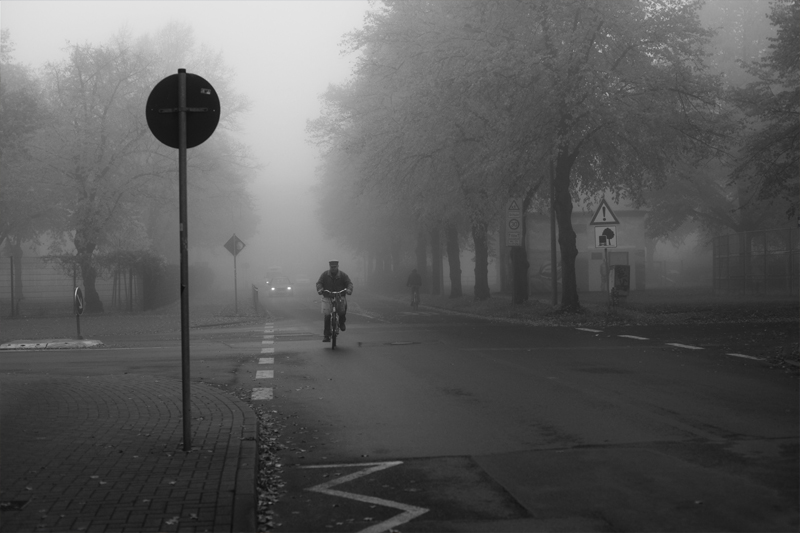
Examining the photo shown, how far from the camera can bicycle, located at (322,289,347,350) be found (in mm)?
18219

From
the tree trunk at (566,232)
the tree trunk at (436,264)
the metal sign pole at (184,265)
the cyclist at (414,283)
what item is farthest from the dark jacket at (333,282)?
the tree trunk at (436,264)

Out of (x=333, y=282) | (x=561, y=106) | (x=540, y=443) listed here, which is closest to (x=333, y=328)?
(x=333, y=282)

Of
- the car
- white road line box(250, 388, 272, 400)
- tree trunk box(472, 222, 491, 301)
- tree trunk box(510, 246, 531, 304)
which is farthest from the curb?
the car

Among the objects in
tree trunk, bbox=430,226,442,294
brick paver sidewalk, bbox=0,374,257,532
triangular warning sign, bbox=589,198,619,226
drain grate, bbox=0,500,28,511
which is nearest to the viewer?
brick paver sidewalk, bbox=0,374,257,532

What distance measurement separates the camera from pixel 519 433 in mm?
8398

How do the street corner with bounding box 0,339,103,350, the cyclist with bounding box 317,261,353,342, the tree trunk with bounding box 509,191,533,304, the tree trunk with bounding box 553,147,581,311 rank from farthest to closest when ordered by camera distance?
the tree trunk with bounding box 509,191,533,304 < the tree trunk with bounding box 553,147,581,311 < the street corner with bounding box 0,339,103,350 < the cyclist with bounding box 317,261,353,342

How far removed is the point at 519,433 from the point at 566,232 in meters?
20.7

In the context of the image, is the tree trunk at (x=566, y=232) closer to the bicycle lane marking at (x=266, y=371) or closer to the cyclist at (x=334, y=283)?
the bicycle lane marking at (x=266, y=371)

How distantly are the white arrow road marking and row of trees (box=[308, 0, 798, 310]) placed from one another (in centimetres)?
1834

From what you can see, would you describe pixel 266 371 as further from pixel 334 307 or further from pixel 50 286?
pixel 50 286

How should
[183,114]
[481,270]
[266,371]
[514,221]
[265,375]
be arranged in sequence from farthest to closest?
Answer: [481,270]
[514,221]
[266,371]
[265,375]
[183,114]

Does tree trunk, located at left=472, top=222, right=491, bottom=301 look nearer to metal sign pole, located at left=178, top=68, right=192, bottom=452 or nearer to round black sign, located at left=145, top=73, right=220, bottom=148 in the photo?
round black sign, located at left=145, top=73, right=220, bottom=148

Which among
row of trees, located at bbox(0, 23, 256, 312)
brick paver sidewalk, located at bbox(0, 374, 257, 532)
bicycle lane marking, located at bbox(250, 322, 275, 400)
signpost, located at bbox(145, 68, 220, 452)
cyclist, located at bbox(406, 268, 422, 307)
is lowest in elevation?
bicycle lane marking, located at bbox(250, 322, 275, 400)

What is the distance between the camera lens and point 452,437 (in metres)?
8.27
